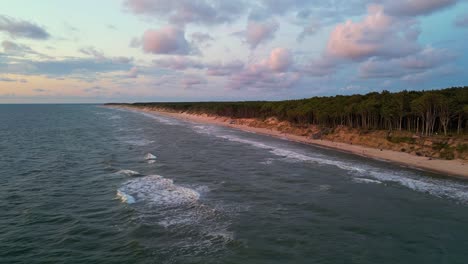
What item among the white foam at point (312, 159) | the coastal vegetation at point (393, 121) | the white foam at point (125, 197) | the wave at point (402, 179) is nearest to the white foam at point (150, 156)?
the white foam at point (125, 197)

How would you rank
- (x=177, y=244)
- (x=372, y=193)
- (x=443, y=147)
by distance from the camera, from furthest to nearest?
1. (x=443, y=147)
2. (x=372, y=193)
3. (x=177, y=244)

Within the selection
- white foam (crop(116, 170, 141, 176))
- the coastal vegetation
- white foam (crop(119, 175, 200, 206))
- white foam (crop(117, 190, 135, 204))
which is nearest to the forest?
the coastal vegetation

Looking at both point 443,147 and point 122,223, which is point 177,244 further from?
point 443,147

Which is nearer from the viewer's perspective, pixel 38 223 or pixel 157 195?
pixel 38 223

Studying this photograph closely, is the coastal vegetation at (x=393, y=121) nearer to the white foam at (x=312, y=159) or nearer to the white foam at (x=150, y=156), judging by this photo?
the white foam at (x=312, y=159)

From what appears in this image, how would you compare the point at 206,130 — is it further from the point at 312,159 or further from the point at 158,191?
the point at 158,191

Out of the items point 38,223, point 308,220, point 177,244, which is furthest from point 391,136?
point 38,223

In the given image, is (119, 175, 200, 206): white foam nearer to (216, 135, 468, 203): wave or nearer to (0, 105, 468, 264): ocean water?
(0, 105, 468, 264): ocean water

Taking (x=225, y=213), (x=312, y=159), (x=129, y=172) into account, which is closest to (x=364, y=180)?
(x=312, y=159)
